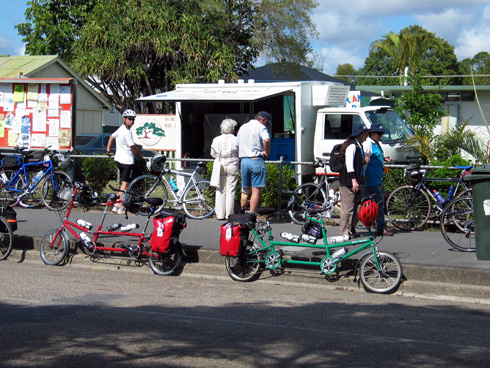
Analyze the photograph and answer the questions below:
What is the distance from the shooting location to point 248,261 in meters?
8.48

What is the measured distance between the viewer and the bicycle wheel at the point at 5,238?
31.3ft

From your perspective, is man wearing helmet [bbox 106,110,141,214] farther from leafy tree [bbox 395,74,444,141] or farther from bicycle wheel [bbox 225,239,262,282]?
leafy tree [bbox 395,74,444,141]

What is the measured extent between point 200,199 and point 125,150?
1.63 meters

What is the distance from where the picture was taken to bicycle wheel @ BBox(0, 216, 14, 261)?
954 cm

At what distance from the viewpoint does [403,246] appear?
969 centimetres

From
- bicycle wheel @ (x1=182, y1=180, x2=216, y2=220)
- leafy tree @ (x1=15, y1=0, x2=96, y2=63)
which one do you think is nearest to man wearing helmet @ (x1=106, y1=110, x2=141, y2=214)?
bicycle wheel @ (x1=182, y1=180, x2=216, y2=220)

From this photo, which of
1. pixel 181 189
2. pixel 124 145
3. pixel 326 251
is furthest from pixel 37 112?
pixel 326 251

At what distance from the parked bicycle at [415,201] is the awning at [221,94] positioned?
401 cm

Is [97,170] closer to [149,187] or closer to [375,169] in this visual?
[149,187]

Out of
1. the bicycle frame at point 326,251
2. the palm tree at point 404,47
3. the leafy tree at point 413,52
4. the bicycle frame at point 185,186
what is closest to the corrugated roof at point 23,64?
the bicycle frame at point 185,186

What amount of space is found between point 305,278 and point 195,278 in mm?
1438

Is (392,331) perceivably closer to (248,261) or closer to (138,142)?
(248,261)

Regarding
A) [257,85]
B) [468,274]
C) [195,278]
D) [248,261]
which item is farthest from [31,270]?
[257,85]

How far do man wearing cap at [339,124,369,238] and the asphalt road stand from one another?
146cm
